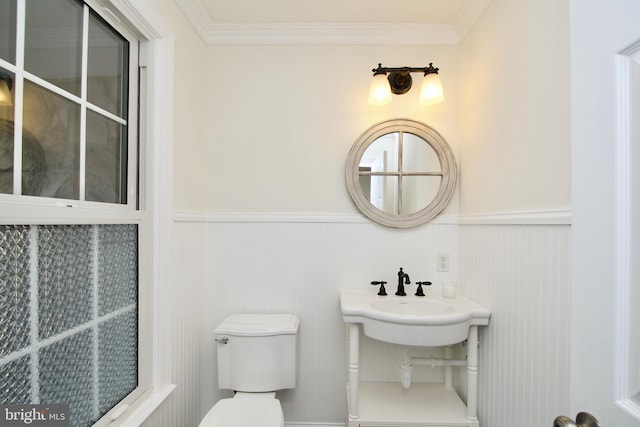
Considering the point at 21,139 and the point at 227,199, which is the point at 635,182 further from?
the point at 227,199

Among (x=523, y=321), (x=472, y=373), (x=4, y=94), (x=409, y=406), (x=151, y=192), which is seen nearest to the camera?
(x=4, y=94)

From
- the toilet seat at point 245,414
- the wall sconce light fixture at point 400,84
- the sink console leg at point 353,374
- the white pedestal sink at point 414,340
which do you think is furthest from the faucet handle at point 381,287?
the wall sconce light fixture at point 400,84

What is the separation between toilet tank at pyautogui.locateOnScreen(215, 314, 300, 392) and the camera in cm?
159

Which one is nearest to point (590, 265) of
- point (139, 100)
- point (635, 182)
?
point (635, 182)

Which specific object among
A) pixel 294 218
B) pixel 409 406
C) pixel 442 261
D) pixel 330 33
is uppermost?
pixel 330 33

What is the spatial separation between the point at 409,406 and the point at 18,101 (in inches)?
75.6

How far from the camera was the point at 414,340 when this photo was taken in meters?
1.39

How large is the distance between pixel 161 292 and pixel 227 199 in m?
0.68

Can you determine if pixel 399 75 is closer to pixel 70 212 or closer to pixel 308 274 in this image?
pixel 308 274

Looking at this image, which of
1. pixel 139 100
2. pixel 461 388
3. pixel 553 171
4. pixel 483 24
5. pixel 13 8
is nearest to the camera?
pixel 13 8

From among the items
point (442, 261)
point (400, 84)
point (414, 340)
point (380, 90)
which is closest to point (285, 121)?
point (380, 90)

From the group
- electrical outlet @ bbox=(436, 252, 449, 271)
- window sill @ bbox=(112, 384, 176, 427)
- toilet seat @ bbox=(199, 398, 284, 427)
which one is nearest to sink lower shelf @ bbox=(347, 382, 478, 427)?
toilet seat @ bbox=(199, 398, 284, 427)

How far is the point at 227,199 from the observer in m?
1.86

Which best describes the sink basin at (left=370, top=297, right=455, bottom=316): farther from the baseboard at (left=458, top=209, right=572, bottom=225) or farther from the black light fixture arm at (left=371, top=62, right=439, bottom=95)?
the black light fixture arm at (left=371, top=62, right=439, bottom=95)
